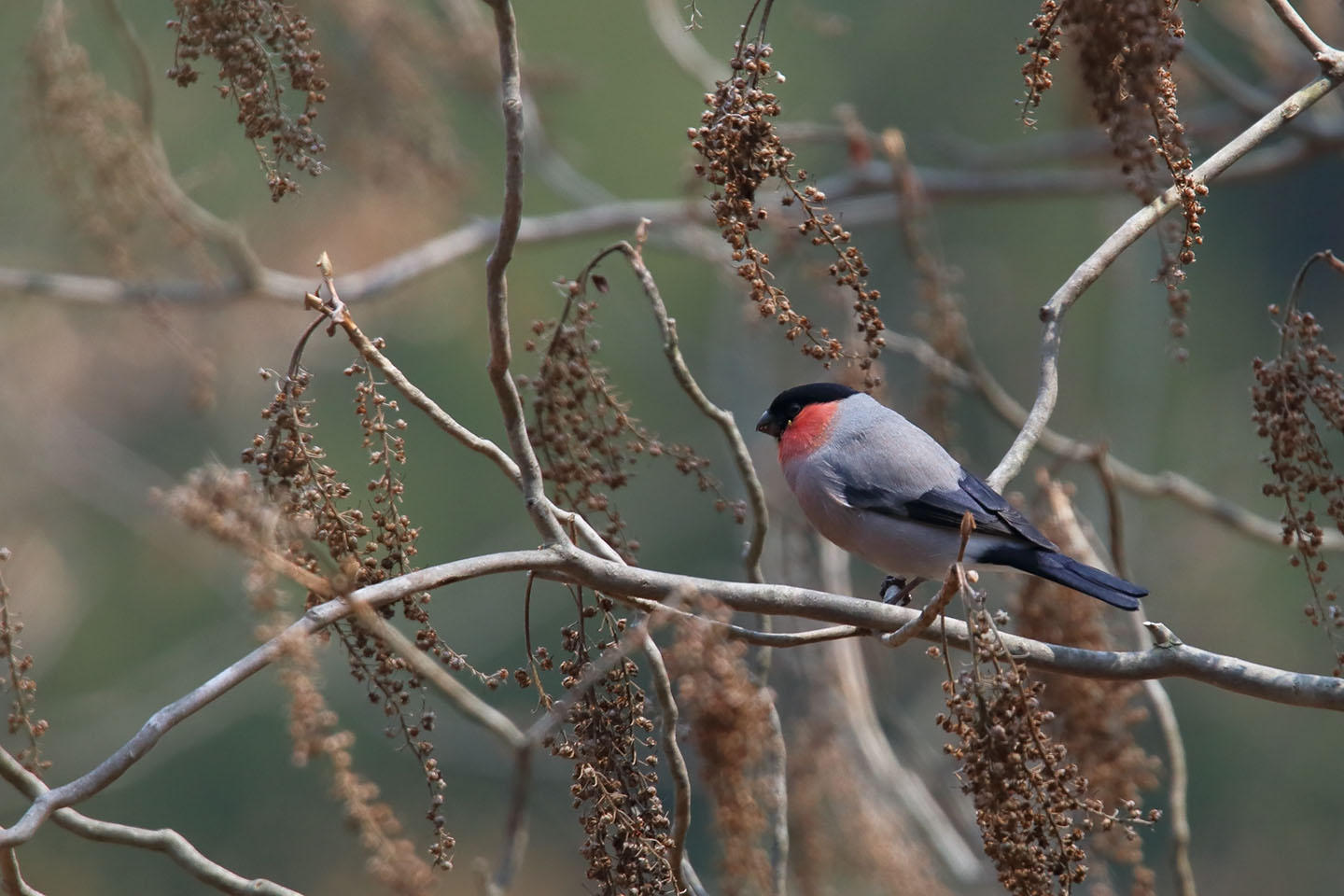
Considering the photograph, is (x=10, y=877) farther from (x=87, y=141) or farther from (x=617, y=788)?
(x=87, y=141)

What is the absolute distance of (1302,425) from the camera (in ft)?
5.86

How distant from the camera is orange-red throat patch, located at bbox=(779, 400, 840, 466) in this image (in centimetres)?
296

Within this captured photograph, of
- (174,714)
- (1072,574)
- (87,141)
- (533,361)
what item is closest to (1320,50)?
(1072,574)

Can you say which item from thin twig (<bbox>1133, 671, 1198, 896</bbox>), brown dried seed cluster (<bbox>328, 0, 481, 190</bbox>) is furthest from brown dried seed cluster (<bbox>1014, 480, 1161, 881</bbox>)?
brown dried seed cluster (<bbox>328, 0, 481, 190</bbox>)

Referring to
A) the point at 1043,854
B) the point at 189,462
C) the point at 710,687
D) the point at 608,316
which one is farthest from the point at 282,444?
the point at 608,316

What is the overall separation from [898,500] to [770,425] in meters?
0.56

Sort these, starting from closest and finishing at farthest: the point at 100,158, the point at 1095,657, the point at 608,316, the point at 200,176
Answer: the point at 1095,657 → the point at 100,158 → the point at 200,176 → the point at 608,316

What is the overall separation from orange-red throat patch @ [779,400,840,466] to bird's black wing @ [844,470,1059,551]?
9.5 inches

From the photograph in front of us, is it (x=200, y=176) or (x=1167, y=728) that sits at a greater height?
(x=200, y=176)

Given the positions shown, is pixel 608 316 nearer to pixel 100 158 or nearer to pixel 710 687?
pixel 100 158

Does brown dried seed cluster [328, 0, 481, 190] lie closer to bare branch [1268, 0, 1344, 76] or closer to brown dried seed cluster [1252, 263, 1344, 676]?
bare branch [1268, 0, 1344, 76]

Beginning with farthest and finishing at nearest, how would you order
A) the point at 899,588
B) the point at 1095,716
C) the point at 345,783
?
1. the point at 899,588
2. the point at 1095,716
3. the point at 345,783

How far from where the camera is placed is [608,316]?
918 cm

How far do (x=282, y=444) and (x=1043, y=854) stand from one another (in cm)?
94
